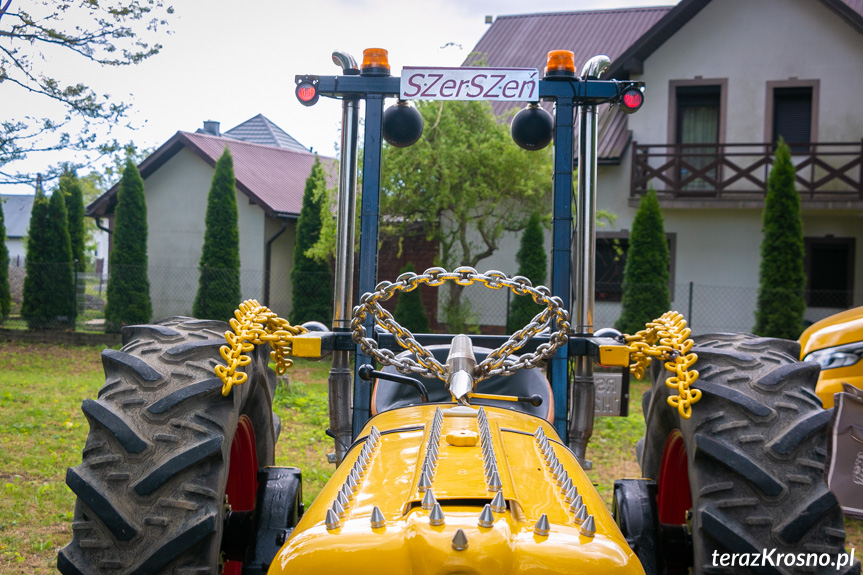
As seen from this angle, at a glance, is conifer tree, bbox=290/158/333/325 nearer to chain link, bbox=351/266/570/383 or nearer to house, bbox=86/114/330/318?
house, bbox=86/114/330/318

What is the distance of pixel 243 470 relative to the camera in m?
3.36

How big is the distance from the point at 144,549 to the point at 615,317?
50.4 ft

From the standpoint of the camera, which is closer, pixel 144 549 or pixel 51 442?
pixel 144 549

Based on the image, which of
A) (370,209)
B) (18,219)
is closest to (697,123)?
(370,209)

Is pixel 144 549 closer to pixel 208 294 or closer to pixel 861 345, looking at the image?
pixel 861 345

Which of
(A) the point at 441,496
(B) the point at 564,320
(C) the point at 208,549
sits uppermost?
(B) the point at 564,320

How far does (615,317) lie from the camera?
55.4 ft

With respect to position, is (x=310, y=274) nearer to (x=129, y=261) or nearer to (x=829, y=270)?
(x=129, y=261)

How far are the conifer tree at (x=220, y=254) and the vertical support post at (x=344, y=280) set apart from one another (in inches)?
571

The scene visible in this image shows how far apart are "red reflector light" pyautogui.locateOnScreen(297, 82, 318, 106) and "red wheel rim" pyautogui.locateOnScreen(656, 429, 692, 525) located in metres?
2.23

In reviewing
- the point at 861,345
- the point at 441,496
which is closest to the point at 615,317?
the point at 861,345

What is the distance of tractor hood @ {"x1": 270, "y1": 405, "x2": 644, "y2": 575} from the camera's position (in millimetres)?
1635

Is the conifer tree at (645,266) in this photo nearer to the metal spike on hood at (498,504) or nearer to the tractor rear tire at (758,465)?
the tractor rear tire at (758,465)

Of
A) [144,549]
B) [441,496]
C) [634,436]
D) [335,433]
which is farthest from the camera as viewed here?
[634,436]
